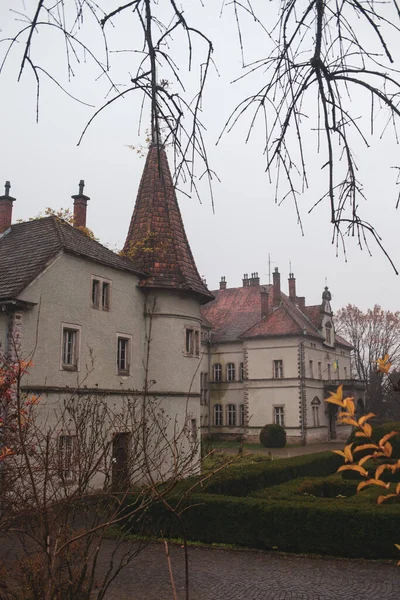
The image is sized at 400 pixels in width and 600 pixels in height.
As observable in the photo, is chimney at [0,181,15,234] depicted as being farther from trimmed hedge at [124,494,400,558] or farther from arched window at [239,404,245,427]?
arched window at [239,404,245,427]

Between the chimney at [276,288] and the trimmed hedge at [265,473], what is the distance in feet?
68.8

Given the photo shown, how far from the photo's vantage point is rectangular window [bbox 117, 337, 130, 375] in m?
18.8

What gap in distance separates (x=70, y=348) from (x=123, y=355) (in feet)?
9.02

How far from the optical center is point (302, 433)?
3703cm

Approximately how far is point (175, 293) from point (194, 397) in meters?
3.89

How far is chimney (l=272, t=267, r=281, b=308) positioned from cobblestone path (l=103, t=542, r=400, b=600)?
31135 mm

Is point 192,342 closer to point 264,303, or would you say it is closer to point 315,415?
point 264,303

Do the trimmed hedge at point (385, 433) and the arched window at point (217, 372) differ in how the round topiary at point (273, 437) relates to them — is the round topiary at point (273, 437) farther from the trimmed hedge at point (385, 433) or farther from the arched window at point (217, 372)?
the trimmed hedge at point (385, 433)

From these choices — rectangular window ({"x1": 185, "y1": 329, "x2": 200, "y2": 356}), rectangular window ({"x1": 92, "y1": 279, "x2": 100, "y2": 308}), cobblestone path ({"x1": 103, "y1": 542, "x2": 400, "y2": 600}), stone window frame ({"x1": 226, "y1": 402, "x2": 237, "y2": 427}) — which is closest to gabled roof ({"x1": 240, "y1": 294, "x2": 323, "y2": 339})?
stone window frame ({"x1": 226, "y1": 402, "x2": 237, "y2": 427})

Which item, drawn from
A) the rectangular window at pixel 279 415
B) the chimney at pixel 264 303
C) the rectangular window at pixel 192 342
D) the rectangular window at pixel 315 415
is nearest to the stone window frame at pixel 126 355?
the rectangular window at pixel 192 342

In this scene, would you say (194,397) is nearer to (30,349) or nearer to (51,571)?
(30,349)

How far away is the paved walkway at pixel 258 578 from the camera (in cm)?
875

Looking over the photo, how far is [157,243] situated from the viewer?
20.9 meters

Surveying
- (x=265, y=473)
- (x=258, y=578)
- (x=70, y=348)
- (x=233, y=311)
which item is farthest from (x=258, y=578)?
(x=233, y=311)
